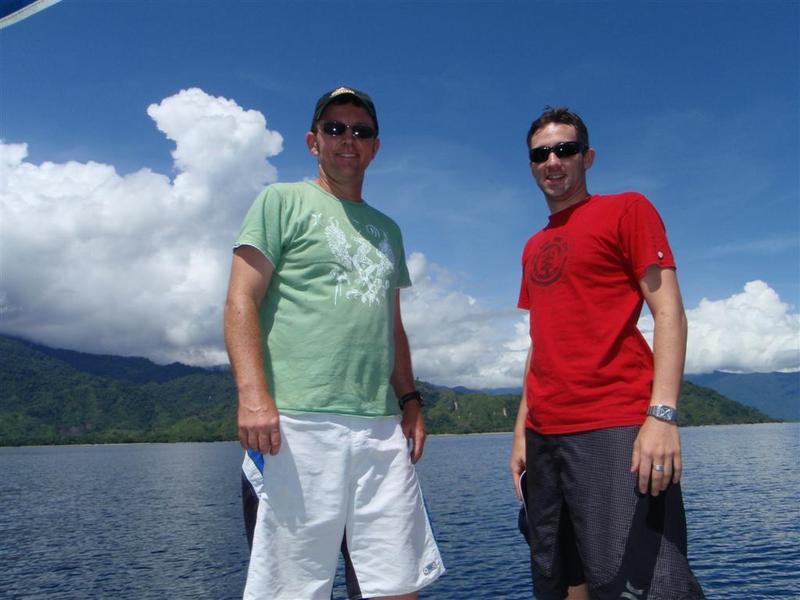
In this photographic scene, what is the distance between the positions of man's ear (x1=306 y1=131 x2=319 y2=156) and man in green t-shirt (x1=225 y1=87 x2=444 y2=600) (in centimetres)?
19

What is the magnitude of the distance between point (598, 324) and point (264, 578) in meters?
2.50

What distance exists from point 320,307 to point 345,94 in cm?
150

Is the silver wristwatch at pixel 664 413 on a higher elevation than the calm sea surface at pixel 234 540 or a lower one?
higher

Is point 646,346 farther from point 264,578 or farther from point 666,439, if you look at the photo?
point 264,578

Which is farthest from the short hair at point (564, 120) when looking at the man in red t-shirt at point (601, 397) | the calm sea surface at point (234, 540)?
the calm sea surface at point (234, 540)

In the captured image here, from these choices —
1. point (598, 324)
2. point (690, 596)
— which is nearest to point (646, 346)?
point (598, 324)

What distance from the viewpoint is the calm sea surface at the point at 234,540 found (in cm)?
2450

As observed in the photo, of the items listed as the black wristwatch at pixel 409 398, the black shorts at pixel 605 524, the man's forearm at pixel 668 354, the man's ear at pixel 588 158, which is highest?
the man's ear at pixel 588 158

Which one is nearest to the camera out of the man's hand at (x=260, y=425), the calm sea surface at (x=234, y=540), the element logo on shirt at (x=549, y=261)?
the man's hand at (x=260, y=425)

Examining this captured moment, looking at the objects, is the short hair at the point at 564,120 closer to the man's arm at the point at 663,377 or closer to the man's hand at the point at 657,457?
the man's arm at the point at 663,377

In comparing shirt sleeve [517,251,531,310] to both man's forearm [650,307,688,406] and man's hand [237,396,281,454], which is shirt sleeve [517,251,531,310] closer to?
man's forearm [650,307,688,406]

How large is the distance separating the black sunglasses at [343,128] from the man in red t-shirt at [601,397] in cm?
131

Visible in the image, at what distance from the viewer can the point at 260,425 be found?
3.20 metres

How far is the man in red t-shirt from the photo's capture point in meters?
3.29
